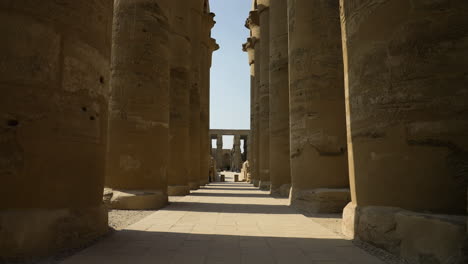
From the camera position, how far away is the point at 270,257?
3850mm

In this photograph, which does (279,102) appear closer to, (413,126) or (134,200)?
(134,200)

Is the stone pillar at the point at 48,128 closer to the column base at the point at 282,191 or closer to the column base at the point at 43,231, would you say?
the column base at the point at 43,231

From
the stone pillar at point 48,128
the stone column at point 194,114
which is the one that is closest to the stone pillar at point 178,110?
the stone column at point 194,114

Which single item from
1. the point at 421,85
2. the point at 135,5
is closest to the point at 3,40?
the point at 421,85

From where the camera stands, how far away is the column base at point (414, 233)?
3105mm

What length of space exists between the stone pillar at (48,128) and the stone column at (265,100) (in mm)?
12162

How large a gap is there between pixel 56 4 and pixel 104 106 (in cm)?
147

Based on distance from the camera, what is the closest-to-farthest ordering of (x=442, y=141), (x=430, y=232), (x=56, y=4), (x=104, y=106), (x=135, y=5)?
(x=430, y=232), (x=442, y=141), (x=56, y=4), (x=104, y=106), (x=135, y=5)

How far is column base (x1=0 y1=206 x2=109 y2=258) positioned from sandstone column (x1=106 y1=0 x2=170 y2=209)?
3.75 m

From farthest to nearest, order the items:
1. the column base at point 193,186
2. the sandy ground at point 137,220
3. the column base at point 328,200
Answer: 1. the column base at point 193,186
2. the column base at point 328,200
3. the sandy ground at point 137,220

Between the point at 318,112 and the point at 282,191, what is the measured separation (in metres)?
4.70

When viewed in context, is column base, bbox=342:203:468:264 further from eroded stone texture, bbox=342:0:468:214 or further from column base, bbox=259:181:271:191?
column base, bbox=259:181:271:191

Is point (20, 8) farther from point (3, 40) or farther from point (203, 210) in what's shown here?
point (203, 210)

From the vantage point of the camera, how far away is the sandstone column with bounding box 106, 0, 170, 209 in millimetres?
8312
